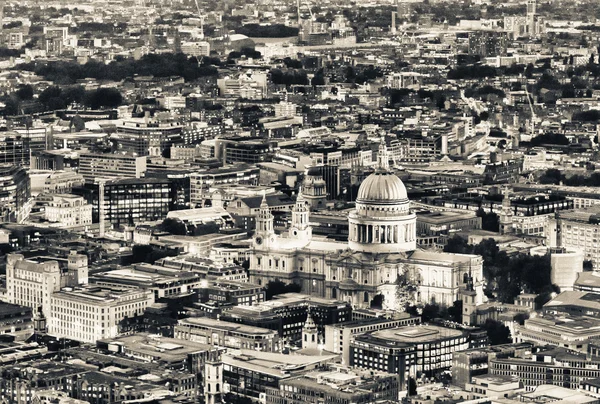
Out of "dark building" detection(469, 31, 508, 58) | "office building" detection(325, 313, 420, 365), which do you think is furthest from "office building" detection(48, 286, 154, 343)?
"dark building" detection(469, 31, 508, 58)

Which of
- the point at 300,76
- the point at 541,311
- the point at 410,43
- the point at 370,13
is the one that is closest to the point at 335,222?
the point at 541,311

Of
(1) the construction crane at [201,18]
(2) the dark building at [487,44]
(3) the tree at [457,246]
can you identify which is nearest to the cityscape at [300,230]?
(3) the tree at [457,246]

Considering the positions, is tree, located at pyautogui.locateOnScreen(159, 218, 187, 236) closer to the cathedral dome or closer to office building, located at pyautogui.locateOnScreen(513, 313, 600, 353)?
the cathedral dome

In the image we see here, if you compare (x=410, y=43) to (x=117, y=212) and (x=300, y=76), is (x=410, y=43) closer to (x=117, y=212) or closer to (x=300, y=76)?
(x=300, y=76)

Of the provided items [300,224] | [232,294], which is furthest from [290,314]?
[300,224]

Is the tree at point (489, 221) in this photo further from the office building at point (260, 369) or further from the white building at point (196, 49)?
the white building at point (196, 49)

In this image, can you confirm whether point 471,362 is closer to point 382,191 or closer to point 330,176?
point 382,191
